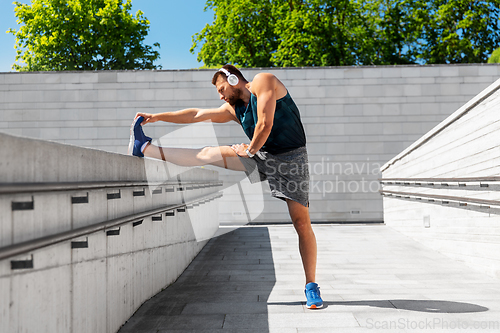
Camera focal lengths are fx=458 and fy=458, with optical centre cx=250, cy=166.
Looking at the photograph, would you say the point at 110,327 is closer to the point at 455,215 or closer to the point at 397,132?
the point at 455,215

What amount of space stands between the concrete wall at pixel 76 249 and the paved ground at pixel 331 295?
33cm

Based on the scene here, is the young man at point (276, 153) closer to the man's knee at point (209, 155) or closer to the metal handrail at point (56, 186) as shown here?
the man's knee at point (209, 155)

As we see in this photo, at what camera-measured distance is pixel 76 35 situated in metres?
26.1

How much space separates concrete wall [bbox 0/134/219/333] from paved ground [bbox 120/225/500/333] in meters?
0.33

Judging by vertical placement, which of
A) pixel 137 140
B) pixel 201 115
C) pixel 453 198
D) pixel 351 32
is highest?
pixel 351 32

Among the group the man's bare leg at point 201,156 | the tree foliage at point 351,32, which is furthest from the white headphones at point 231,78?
the tree foliage at point 351,32

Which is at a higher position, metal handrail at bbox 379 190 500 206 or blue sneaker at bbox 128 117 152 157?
blue sneaker at bbox 128 117 152 157

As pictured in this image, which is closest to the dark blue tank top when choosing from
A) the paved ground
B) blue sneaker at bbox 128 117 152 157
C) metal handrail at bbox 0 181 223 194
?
blue sneaker at bbox 128 117 152 157

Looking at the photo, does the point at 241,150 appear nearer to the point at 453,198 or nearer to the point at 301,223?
the point at 301,223

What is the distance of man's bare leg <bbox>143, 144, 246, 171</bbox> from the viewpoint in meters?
3.44

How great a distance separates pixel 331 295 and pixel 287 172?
1.11 meters

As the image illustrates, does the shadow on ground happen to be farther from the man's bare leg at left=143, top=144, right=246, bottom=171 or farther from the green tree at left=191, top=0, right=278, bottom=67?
the green tree at left=191, top=0, right=278, bottom=67

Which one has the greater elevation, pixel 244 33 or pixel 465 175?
pixel 244 33

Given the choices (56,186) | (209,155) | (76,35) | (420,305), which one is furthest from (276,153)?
(76,35)
